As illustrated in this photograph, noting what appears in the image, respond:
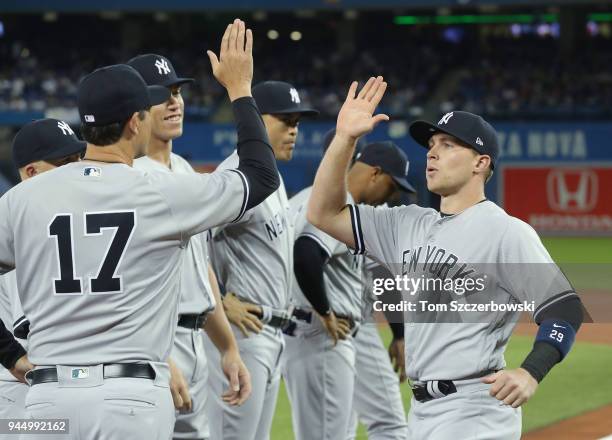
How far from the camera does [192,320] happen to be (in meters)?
4.82

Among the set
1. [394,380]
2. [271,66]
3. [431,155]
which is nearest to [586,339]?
[394,380]

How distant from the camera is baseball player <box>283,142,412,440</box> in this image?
5.87m

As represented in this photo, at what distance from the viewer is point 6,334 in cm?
399

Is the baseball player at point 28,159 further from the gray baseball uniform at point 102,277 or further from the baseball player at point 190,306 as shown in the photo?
the gray baseball uniform at point 102,277

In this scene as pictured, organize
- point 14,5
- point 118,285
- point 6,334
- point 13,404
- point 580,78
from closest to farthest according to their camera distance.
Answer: point 118,285 → point 6,334 → point 13,404 → point 580,78 → point 14,5

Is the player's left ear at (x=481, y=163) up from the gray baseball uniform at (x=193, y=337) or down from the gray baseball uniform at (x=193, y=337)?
up

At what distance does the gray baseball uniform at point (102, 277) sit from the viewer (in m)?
3.37

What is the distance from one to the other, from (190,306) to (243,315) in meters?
0.73

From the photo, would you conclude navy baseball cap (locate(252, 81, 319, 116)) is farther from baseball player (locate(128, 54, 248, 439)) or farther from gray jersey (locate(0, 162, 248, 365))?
gray jersey (locate(0, 162, 248, 365))

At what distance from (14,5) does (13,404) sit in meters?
30.4

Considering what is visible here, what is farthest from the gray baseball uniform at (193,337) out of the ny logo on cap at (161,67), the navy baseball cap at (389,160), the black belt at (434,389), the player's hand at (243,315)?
the navy baseball cap at (389,160)

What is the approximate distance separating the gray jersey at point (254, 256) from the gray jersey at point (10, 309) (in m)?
1.44

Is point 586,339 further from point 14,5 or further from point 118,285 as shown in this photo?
point 14,5

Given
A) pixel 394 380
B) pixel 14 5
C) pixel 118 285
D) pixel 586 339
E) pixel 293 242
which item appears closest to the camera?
pixel 118 285
